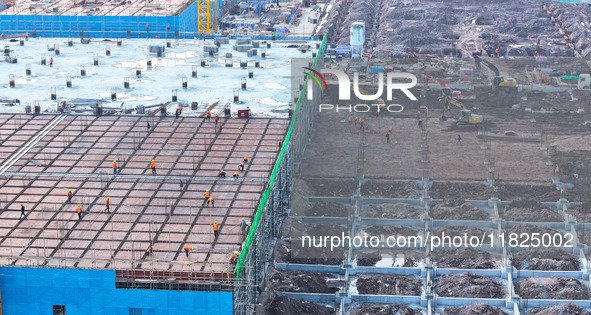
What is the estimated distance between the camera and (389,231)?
73562 mm

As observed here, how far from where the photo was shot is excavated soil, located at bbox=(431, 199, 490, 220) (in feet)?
247

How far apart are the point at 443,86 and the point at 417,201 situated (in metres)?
36.6

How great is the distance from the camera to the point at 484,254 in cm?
6925

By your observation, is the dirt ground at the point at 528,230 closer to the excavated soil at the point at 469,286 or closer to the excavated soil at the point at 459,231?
the excavated soil at the point at 459,231

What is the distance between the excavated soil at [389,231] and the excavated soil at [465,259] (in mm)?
4051

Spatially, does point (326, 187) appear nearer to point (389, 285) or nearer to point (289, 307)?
point (389, 285)

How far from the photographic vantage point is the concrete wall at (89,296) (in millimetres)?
52312

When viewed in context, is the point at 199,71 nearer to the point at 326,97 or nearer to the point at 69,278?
the point at 326,97

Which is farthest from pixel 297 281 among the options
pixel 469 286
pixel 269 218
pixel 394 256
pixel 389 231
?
pixel 389 231

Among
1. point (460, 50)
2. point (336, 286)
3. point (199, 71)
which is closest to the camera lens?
point (336, 286)

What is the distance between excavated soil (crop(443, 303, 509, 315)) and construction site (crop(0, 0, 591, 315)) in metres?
0.33

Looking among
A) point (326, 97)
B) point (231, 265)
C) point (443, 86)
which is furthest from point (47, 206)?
point (443, 86)

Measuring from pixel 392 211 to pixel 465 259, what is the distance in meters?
10.0

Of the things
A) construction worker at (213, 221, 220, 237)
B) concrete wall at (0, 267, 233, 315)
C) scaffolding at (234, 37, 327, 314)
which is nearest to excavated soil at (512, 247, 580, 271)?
scaffolding at (234, 37, 327, 314)
